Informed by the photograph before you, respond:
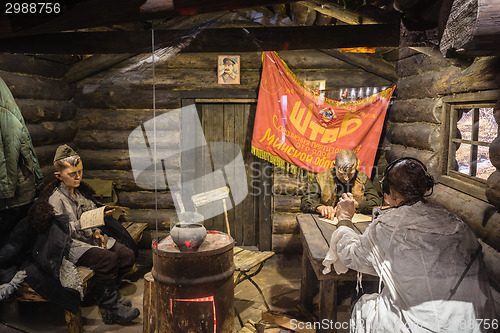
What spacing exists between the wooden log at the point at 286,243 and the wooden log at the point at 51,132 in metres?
3.51

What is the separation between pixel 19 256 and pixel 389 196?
3.94 metres

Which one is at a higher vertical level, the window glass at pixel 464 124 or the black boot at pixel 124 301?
the window glass at pixel 464 124

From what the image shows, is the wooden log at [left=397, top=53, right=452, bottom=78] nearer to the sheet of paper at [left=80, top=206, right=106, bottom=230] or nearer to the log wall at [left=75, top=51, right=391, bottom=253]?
the log wall at [left=75, top=51, right=391, bottom=253]

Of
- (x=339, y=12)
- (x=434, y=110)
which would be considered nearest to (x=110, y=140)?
(x=339, y=12)

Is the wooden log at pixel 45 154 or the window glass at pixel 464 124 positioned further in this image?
the wooden log at pixel 45 154

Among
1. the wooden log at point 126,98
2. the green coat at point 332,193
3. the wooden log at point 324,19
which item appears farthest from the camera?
the wooden log at point 126,98

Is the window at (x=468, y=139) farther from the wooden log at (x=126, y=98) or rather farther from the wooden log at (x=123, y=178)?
the wooden log at (x=123, y=178)

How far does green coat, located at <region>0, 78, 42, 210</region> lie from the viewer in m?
4.04

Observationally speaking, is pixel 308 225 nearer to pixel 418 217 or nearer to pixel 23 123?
pixel 418 217

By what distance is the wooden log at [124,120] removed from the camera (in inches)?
223

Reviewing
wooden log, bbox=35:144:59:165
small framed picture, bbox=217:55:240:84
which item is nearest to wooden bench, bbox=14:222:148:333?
wooden log, bbox=35:144:59:165

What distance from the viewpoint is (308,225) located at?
411 cm

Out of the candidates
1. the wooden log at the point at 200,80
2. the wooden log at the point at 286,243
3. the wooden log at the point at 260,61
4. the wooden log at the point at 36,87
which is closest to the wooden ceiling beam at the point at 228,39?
the wooden log at the point at 36,87

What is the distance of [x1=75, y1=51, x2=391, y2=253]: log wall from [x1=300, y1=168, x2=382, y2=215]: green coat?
1.15 metres
